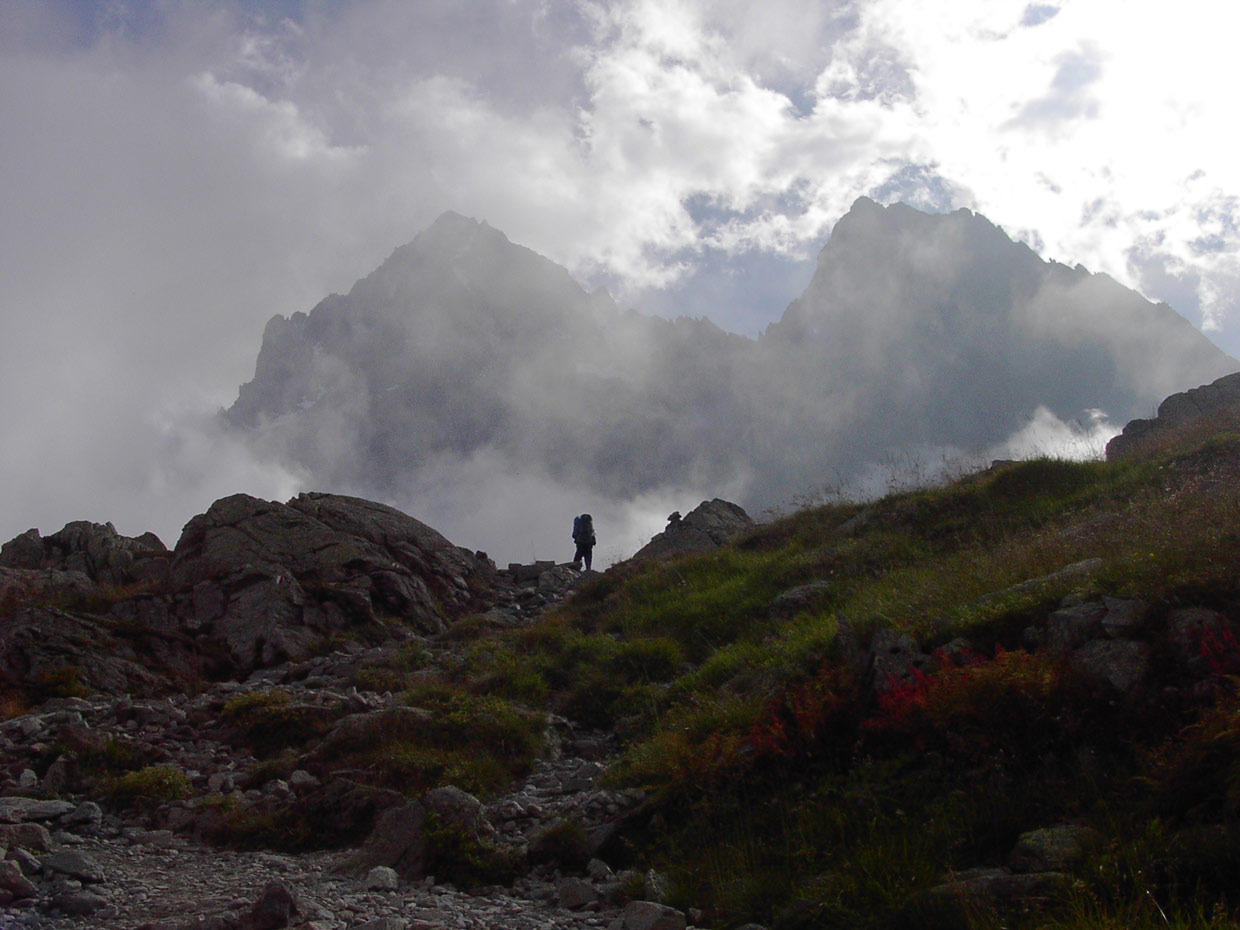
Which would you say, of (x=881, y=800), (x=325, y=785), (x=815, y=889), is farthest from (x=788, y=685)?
(x=325, y=785)

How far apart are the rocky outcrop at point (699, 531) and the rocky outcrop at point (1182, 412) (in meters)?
10.4

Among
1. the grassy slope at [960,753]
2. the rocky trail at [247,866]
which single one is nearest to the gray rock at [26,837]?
the rocky trail at [247,866]

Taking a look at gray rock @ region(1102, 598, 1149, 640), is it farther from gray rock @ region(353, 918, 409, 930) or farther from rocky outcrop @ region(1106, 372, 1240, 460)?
rocky outcrop @ region(1106, 372, 1240, 460)

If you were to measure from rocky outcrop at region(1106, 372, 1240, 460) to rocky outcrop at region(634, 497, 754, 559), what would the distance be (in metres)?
10.4

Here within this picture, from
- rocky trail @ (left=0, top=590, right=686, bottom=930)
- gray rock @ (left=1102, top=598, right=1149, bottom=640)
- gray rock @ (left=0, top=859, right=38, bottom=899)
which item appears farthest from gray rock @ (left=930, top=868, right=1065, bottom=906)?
gray rock @ (left=0, top=859, right=38, bottom=899)

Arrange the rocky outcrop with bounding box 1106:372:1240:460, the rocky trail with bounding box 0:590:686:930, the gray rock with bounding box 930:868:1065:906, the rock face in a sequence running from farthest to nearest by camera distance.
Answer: the rocky outcrop with bounding box 1106:372:1240:460 < the rock face < the rocky trail with bounding box 0:590:686:930 < the gray rock with bounding box 930:868:1065:906

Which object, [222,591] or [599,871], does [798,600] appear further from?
[222,591]

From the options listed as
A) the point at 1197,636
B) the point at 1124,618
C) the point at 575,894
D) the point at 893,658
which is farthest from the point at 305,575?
the point at 1197,636

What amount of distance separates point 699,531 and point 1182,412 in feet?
46.5

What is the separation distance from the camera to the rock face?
1507cm

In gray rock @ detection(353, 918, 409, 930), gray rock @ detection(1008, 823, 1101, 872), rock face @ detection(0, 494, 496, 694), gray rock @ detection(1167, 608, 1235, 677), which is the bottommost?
gray rock @ detection(1008, 823, 1101, 872)

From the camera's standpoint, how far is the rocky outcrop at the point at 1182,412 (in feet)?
65.4

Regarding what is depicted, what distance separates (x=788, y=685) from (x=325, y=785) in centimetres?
526

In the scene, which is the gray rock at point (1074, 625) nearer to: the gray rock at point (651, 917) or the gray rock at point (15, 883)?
the gray rock at point (651, 917)
